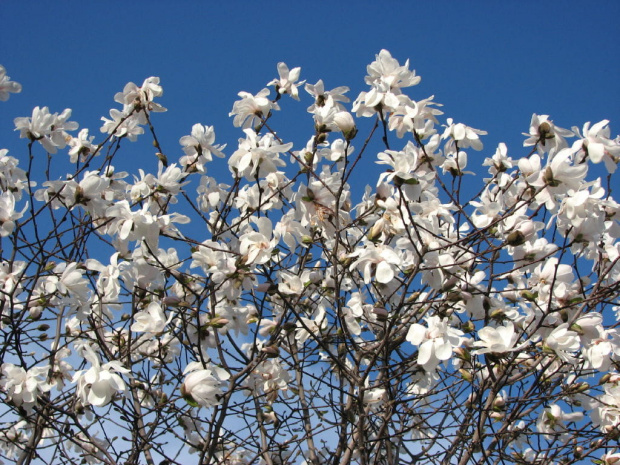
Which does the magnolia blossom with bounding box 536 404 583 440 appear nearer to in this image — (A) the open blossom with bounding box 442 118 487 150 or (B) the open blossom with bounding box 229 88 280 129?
(A) the open blossom with bounding box 442 118 487 150

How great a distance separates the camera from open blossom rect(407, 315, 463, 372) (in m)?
1.98

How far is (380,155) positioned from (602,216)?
2.98 feet

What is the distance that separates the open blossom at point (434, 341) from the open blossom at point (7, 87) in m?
2.53

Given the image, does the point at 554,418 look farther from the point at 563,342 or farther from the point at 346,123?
the point at 346,123

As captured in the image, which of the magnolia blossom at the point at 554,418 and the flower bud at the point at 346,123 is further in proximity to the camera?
the magnolia blossom at the point at 554,418

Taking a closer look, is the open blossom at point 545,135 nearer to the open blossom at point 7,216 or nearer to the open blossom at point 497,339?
the open blossom at point 497,339

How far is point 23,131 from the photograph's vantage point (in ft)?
9.81

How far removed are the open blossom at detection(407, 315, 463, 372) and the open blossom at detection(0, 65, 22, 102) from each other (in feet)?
8.30

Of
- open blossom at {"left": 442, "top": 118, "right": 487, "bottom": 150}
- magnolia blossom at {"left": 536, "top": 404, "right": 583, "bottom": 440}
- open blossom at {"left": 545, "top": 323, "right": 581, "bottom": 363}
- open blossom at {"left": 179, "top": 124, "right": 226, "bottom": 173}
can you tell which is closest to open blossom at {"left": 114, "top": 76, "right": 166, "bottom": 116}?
open blossom at {"left": 179, "top": 124, "right": 226, "bottom": 173}

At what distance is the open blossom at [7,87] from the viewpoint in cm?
306

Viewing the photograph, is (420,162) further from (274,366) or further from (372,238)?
(274,366)

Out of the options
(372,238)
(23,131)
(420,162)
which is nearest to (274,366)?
(372,238)

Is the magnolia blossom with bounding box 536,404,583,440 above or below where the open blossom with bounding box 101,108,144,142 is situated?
below

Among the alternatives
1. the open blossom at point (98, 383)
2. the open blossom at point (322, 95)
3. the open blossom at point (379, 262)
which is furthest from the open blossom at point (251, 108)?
the open blossom at point (98, 383)
